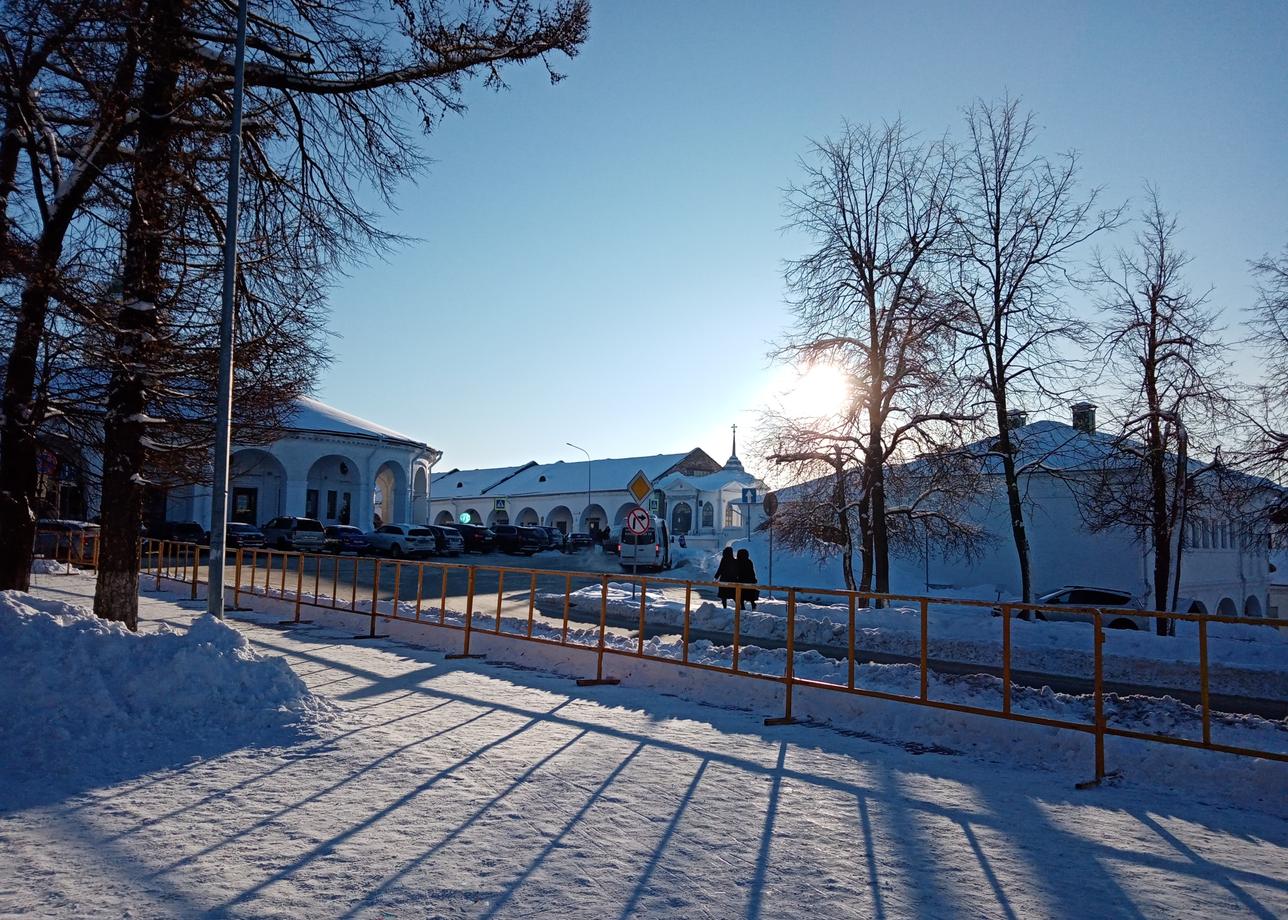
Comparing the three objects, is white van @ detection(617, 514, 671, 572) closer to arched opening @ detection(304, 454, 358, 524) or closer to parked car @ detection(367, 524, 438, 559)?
parked car @ detection(367, 524, 438, 559)

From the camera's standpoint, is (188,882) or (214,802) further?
(214,802)

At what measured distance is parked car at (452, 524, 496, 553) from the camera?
1868 inches

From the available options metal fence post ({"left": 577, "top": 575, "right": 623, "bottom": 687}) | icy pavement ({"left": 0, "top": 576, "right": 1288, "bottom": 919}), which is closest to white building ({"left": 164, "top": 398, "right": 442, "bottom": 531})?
metal fence post ({"left": 577, "top": 575, "right": 623, "bottom": 687})

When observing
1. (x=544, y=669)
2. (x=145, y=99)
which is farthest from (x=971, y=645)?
(x=145, y=99)

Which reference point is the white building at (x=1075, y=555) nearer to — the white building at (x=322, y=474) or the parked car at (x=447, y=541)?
the parked car at (x=447, y=541)

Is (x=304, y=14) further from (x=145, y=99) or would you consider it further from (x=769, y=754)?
(x=769, y=754)

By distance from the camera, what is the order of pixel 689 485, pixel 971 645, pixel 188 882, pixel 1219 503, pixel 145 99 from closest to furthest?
pixel 188 882 → pixel 145 99 → pixel 971 645 → pixel 1219 503 → pixel 689 485

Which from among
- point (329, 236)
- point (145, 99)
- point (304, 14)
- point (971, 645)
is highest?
point (304, 14)

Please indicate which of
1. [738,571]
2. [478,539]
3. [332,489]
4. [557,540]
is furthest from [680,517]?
[738,571]

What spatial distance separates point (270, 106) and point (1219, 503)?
23.3 meters

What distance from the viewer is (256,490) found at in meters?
47.0

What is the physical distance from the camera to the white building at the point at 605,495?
191 feet

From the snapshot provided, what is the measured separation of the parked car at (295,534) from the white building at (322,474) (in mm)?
4962

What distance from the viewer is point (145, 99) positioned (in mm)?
12047
